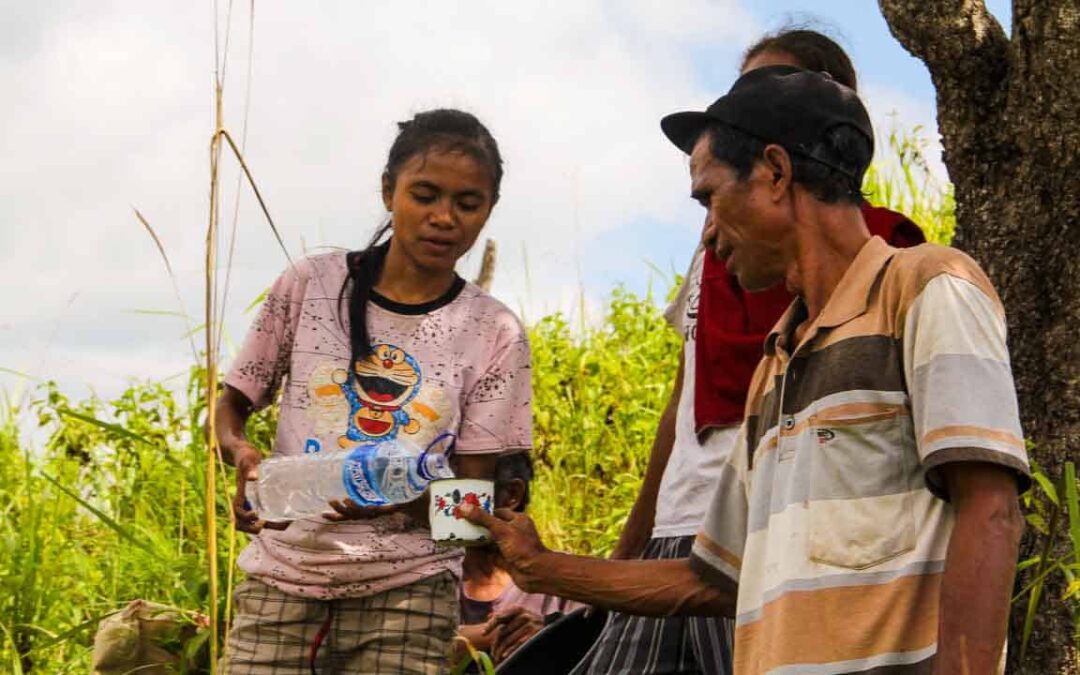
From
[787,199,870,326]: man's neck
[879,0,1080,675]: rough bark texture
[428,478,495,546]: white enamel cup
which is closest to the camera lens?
[787,199,870,326]: man's neck

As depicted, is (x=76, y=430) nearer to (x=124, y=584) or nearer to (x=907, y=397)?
(x=124, y=584)

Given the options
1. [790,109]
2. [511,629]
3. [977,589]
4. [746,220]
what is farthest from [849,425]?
[511,629]

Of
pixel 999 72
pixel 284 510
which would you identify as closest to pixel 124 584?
pixel 284 510

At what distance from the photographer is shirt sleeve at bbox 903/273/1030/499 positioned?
199cm

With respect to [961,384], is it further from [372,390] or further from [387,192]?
[387,192]

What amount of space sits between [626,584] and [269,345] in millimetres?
1273

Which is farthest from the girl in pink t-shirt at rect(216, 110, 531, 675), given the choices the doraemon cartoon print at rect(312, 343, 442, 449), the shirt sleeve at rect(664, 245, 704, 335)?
the shirt sleeve at rect(664, 245, 704, 335)

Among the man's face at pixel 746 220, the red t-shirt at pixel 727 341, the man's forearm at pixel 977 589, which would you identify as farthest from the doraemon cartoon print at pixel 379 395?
the man's forearm at pixel 977 589

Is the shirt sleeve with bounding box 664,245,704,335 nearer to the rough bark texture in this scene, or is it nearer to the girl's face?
the girl's face

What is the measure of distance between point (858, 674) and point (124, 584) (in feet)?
13.8

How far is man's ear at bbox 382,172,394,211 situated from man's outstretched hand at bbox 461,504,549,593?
1.22 meters

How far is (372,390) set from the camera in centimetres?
342

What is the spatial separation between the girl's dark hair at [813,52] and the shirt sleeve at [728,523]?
1210 mm

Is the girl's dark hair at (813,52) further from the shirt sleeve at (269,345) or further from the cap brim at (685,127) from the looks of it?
the shirt sleeve at (269,345)
